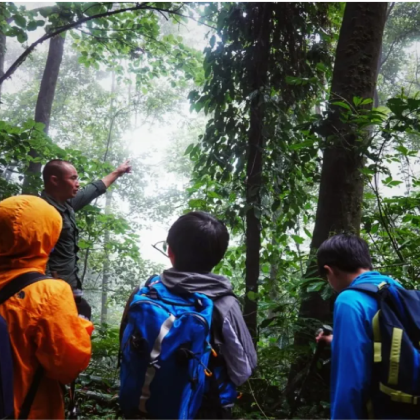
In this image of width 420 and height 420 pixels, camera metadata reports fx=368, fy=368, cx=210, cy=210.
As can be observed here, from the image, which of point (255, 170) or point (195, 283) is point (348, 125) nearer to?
point (255, 170)

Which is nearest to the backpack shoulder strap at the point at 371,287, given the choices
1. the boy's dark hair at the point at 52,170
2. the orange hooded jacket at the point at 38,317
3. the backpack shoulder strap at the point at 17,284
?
the orange hooded jacket at the point at 38,317

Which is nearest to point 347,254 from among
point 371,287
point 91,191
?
point 371,287

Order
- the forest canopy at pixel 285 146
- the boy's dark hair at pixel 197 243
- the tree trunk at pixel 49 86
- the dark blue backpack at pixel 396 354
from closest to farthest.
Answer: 1. the dark blue backpack at pixel 396 354
2. the boy's dark hair at pixel 197 243
3. the forest canopy at pixel 285 146
4. the tree trunk at pixel 49 86

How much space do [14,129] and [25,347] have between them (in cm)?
217

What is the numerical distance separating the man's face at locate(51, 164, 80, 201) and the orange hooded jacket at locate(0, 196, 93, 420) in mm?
993

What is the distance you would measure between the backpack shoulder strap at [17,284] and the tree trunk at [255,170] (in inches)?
57.1

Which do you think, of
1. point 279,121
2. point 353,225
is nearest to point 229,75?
point 279,121

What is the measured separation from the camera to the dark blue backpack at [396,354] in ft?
3.14

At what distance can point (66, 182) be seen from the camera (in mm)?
2170

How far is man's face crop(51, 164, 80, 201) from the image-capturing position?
216cm

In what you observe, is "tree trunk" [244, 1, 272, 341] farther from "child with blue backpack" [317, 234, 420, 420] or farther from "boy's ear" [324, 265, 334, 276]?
"child with blue backpack" [317, 234, 420, 420]

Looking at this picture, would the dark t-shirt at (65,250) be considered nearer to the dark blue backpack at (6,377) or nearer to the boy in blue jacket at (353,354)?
the dark blue backpack at (6,377)

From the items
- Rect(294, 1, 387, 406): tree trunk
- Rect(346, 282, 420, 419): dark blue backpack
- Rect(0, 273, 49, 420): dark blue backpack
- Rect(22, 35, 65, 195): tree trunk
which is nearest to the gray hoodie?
Rect(346, 282, 420, 419): dark blue backpack

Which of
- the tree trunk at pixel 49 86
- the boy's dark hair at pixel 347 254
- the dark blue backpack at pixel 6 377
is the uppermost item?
the tree trunk at pixel 49 86
